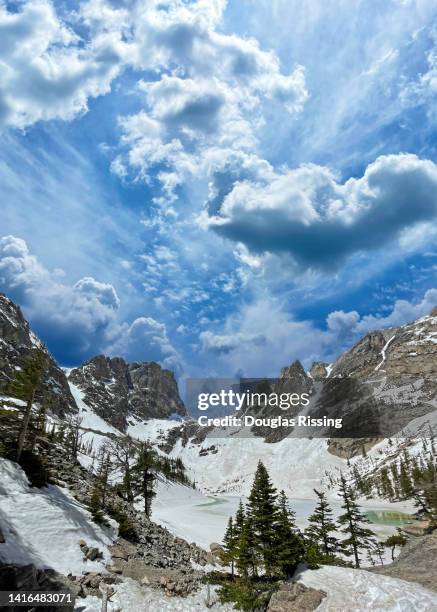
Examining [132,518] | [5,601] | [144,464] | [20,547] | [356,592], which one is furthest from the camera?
[144,464]

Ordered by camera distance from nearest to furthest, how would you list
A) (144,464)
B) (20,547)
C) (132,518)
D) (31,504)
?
(20,547)
(31,504)
(132,518)
(144,464)

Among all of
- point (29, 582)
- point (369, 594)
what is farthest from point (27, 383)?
point (369, 594)

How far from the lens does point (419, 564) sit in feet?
82.5

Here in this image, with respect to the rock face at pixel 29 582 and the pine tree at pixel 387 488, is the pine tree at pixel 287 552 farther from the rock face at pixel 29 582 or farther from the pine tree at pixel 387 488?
the pine tree at pixel 387 488

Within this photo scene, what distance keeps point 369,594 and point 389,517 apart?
87427 mm

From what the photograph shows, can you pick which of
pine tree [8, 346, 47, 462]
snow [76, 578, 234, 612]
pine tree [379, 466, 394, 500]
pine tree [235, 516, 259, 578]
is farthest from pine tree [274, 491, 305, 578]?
pine tree [379, 466, 394, 500]

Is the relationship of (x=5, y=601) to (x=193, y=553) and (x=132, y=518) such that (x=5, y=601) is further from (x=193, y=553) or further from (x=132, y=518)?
(x=193, y=553)

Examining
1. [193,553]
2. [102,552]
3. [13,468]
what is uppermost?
[13,468]

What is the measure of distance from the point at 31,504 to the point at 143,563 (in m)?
9.28

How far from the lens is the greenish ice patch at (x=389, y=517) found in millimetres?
82019

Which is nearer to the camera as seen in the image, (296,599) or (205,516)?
(296,599)

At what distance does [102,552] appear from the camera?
79.3ft

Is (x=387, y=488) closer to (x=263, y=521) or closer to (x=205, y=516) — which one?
(x=205, y=516)

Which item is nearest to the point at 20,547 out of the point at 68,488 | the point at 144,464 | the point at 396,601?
the point at 68,488
